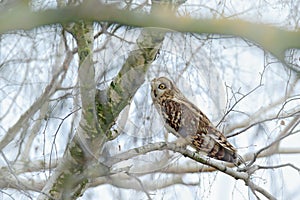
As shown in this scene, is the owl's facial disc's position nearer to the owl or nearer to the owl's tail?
the owl

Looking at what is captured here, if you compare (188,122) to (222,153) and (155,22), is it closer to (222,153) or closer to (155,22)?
(222,153)

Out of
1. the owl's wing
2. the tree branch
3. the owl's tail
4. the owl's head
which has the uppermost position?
the tree branch

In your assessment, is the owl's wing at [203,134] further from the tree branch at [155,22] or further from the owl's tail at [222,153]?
the tree branch at [155,22]

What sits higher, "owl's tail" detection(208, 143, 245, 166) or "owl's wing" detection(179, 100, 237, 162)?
"owl's wing" detection(179, 100, 237, 162)

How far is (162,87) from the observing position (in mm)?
3838

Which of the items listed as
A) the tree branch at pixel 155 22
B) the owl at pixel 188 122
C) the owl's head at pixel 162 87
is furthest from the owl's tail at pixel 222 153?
the tree branch at pixel 155 22

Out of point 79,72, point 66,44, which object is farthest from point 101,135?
point 66,44

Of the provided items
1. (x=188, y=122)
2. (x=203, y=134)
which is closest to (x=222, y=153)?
(x=203, y=134)

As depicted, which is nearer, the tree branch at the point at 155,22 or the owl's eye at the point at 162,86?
the tree branch at the point at 155,22

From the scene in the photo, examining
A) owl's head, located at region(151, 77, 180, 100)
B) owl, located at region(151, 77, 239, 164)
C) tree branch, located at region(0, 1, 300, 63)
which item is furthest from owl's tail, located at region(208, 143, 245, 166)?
tree branch, located at region(0, 1, 300, 63)

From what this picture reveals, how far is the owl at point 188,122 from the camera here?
382cm

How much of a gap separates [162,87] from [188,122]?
27 centimetres

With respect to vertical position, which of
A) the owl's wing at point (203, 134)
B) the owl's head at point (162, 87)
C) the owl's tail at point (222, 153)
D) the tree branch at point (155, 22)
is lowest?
the owl's tail at point (222, 153)

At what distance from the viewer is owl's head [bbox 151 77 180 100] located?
3.82 m
